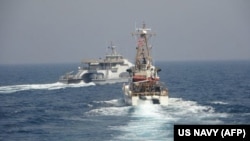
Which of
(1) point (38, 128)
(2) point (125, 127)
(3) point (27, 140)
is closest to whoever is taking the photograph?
(3) point (27, 140)

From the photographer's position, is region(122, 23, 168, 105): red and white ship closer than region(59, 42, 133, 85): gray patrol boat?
Yes

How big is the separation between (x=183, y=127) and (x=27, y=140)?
35108mm

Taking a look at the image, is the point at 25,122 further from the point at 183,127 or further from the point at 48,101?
the point at 183,127

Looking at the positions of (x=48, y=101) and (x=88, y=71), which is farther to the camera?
(x=88, y=71)

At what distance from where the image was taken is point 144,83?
299ft

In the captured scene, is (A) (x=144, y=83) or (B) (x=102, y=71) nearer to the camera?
(A) (x=144, y=83)

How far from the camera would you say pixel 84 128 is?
64062 mm

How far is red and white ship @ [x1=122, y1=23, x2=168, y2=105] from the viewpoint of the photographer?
84188mm

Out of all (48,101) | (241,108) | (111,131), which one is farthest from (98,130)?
(48,101)

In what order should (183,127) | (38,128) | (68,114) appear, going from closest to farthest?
(183,127), (38,128), (68,114)

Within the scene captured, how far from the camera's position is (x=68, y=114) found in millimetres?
80625

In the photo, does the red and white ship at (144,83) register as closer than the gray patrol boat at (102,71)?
Yes

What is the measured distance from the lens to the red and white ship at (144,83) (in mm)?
84188

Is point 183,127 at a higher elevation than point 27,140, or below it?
higher
